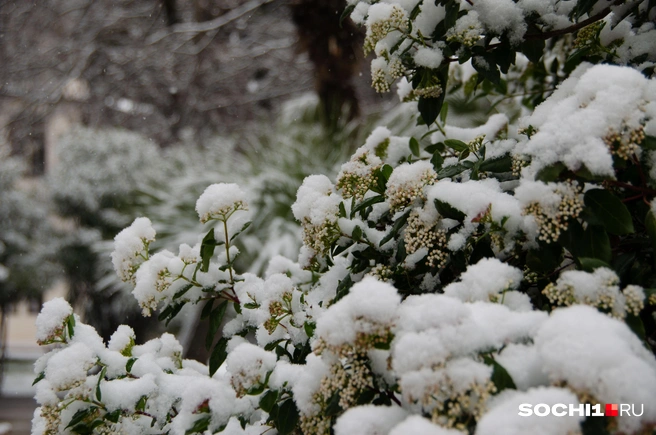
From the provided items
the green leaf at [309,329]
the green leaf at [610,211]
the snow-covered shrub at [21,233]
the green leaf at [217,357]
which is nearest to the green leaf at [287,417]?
the green leaf at [309,329]

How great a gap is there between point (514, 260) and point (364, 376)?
0.32m

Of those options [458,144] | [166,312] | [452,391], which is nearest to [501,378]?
[452,391]

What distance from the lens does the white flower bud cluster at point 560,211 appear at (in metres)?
0.63

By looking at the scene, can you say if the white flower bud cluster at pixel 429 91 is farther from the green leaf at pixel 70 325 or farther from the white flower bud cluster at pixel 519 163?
the green leaf at pixel 70 325

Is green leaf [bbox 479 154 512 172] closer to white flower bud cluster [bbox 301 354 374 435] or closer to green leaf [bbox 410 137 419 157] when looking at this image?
green leaf [bbox 410 137 419 157]

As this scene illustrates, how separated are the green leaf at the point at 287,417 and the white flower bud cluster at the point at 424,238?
250mm

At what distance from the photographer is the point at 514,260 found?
81 centimetres

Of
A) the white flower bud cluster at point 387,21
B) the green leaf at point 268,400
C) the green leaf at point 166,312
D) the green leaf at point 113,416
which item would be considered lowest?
the green leaf at point 113,416

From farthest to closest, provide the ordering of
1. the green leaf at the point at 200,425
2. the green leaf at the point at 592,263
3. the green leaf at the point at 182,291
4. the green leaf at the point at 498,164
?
the green leaf at the point at 182,291 → the green leaf at the point at 498,164 → the green leaf at the point at 200,425 → the green leaf at the point at 592,263

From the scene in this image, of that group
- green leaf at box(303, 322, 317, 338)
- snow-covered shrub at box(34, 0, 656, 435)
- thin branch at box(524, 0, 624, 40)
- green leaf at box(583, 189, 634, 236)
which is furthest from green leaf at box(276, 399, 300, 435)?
thin branch at box(524, 0, 624, 40)

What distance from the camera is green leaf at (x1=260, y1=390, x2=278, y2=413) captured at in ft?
2.22

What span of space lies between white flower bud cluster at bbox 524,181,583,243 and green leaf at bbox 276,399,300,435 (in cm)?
36

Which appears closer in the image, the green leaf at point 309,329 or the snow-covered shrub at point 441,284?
the snow-covered shrub at point 441,284

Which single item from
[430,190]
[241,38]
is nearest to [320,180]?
[430,190]
